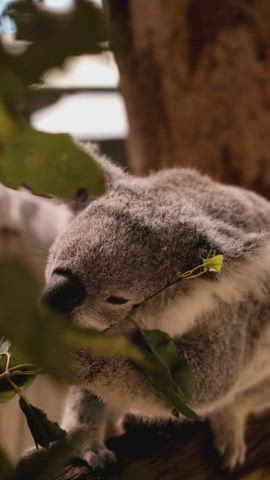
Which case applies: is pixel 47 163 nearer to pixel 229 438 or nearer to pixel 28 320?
pixel 28 320

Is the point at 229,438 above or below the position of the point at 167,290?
below

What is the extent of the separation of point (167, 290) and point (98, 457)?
1.79 ft

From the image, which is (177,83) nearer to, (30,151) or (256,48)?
(256,48)

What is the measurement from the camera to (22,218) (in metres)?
2.60

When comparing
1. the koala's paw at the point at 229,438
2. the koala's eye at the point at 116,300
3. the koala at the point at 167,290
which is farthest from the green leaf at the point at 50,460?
the koala's paw at the point at 229,438

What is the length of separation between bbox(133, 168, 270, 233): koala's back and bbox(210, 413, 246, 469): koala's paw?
0.69 metres

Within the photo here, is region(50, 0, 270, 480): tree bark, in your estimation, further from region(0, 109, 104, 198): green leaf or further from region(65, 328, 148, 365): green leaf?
region(65, 328, 148, 365): green leaf

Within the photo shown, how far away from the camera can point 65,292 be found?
1495 millimetres

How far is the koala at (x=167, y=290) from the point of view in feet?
5.20

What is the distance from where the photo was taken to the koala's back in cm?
196

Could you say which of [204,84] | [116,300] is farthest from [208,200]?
[204,84]

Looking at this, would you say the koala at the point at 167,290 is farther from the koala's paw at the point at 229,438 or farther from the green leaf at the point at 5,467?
the green leaf at the point at 5,467

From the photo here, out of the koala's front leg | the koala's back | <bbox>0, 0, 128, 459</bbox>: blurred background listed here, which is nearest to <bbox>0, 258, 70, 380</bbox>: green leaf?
<bbox>0, 0, 128, 459</bbox>: blurred background

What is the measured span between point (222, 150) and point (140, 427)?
4.21 feet
